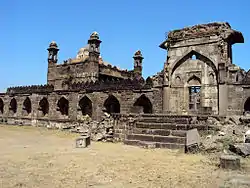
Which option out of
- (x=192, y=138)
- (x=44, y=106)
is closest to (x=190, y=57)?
(x=192, y=138)

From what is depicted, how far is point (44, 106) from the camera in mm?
25719

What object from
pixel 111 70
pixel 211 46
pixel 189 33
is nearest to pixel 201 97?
pixel 211 46

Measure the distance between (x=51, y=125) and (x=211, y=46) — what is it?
14.2m

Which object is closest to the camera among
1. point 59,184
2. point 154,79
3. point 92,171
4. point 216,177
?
point 59,184

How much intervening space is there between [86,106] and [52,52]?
1050cm

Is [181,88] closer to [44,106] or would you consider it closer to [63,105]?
[63,105]

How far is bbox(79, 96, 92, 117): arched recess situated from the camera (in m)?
22.0

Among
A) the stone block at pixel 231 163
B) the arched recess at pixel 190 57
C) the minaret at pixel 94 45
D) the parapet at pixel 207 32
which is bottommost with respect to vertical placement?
the stone block at pixel 231 163

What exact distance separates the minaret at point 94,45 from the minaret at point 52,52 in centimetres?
527

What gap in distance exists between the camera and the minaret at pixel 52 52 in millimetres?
29655

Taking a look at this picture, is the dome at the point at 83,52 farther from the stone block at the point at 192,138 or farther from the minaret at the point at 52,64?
the stone block at the point at 192,138

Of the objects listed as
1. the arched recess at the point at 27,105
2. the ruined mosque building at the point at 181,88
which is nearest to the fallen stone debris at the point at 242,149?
the ruined mosque building at the point at 181,88

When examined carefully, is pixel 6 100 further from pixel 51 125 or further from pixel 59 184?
pixel 59 184

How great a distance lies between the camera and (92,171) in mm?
6164
